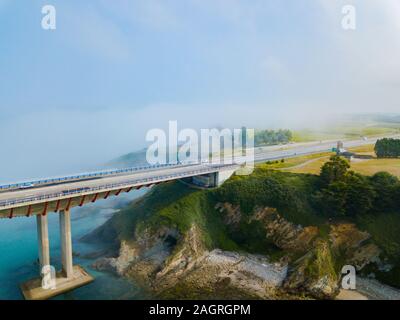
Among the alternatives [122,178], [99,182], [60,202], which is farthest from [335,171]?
[60,202]

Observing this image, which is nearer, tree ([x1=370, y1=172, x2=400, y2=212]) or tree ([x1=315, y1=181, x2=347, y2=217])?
tree ([x1=370, y1=172, x2=400, y2=212])

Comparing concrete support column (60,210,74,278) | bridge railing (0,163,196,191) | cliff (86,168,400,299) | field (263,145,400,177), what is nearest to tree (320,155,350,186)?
cliff (86,168,400,299)

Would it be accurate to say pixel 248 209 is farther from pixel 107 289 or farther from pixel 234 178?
pixel 107 289

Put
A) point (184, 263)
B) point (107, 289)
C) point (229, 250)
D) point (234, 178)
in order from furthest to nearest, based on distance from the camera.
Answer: point (234, 178) → point (229, 250) → point (184, 263) → point (107, 289)

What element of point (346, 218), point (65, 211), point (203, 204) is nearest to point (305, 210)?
point (346, 218)

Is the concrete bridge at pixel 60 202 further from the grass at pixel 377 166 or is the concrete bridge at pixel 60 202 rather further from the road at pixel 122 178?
the grass at pixel 377 166

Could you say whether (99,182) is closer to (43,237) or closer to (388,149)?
(43,237)

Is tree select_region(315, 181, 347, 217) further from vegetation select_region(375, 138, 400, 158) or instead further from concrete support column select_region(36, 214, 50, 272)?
concrete support column select_region(36, 214, 50, 272)
